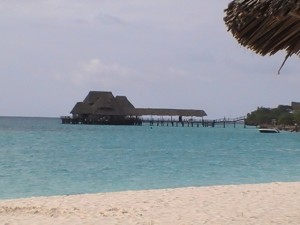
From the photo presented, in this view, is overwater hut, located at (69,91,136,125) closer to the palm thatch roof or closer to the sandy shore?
the palm thatch roof

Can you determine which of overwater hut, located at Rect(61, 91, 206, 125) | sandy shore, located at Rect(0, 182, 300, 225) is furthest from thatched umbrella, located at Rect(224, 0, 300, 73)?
overwater hut, located at Rect(61, 91, 206, 125)

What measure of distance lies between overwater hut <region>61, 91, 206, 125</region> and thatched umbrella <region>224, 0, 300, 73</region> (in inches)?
2748

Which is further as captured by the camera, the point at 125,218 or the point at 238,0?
the point at 125,218

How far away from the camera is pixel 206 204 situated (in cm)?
913

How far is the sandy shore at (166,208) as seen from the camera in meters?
7.53

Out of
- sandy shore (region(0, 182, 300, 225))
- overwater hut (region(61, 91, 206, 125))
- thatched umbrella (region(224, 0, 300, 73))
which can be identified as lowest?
sandy shore (region(0, 182, 300, 225))

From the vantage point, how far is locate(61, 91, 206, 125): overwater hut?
75.6m

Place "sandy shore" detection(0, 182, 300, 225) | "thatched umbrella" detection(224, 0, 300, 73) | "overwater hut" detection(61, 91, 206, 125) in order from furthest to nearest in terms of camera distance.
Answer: "overwater hut" detection(61, 91, 206, 125), "sandy shore" detection(0, 182, 300, 225), "thatched umbrella" detection(224, 0, 300, 73)

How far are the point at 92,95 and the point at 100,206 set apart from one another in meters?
67.7

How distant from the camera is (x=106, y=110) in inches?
2965

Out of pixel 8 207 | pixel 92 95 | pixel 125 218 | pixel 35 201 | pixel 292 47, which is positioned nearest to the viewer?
pixel 292 47

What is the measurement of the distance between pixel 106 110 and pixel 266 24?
70937 millimetres

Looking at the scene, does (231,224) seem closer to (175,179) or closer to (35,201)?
(35,201)

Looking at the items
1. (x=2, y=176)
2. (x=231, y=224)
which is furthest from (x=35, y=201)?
(x=2, y=176)
